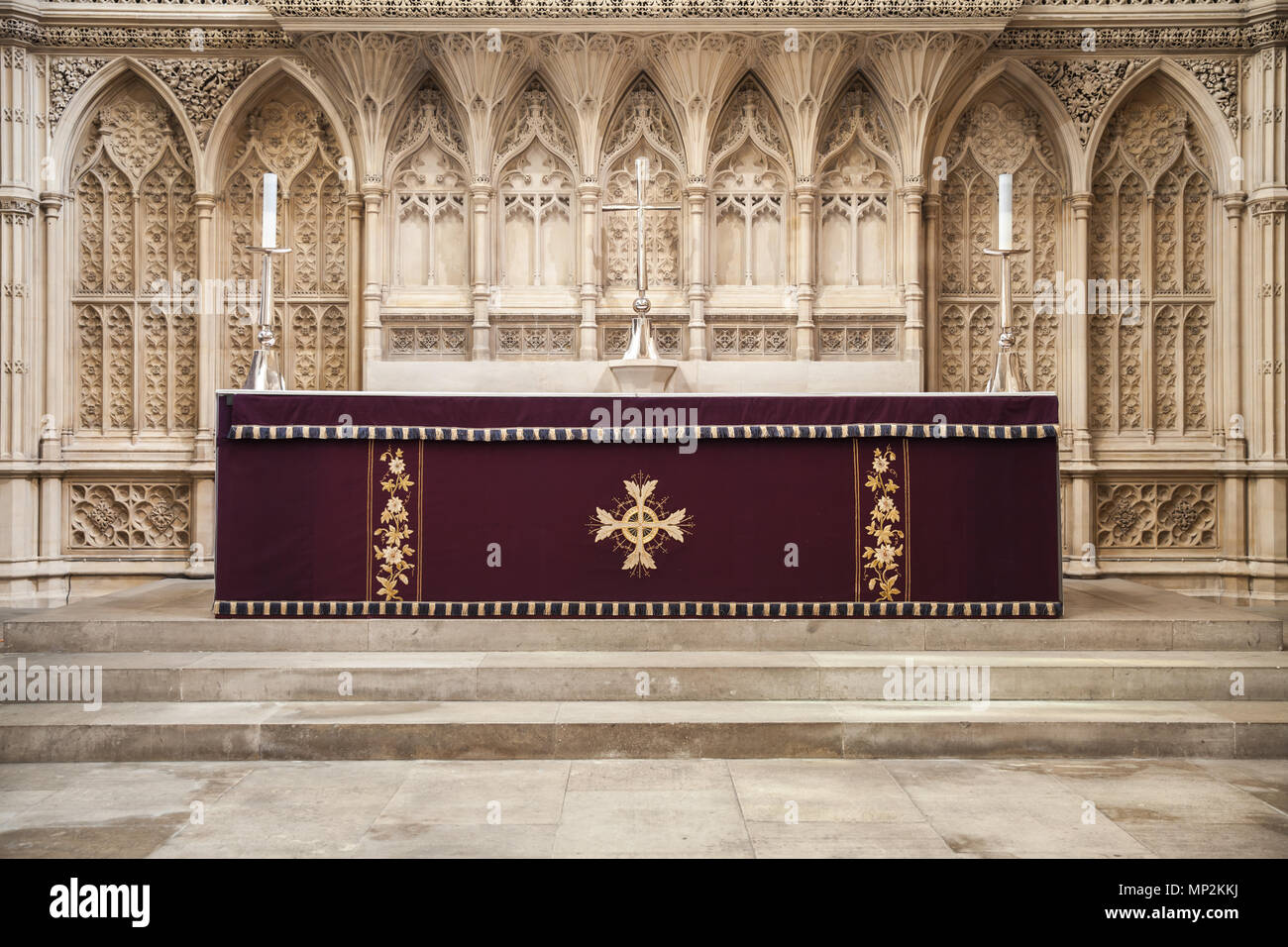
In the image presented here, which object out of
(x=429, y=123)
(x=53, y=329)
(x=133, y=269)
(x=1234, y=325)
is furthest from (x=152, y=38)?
(x=1234, y=325)

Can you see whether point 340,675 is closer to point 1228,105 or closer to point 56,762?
point 56,762

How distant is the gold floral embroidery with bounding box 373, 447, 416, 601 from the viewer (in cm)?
570

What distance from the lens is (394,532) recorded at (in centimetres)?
571

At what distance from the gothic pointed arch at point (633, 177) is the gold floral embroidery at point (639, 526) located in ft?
9.46

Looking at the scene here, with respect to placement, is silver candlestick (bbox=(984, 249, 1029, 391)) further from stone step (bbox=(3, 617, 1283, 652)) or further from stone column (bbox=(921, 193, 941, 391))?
stone column (bbox=(921, 193, 941, 391))

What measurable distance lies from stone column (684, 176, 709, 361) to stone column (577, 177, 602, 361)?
2.27 ft

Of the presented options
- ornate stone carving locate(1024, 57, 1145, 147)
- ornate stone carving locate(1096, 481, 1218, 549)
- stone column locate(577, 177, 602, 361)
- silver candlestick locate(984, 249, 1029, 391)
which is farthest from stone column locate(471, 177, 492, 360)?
ornate stone carving locate(1096, 481, 1218, 549)

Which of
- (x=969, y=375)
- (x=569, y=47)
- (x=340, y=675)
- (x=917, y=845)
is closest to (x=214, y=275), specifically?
(x=569, y=47)

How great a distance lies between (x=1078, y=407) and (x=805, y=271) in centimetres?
230

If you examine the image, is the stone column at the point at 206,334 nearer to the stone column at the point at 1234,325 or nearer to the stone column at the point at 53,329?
the stone column at the point at 53,329

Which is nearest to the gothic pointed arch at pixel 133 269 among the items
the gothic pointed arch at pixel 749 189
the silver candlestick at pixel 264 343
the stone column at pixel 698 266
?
the silver candlestick at pixel 264 343

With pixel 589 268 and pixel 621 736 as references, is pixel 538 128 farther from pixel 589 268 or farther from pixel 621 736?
pixel 621 736

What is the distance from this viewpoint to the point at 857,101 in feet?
26.7

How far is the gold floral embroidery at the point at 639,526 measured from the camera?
572 cm
